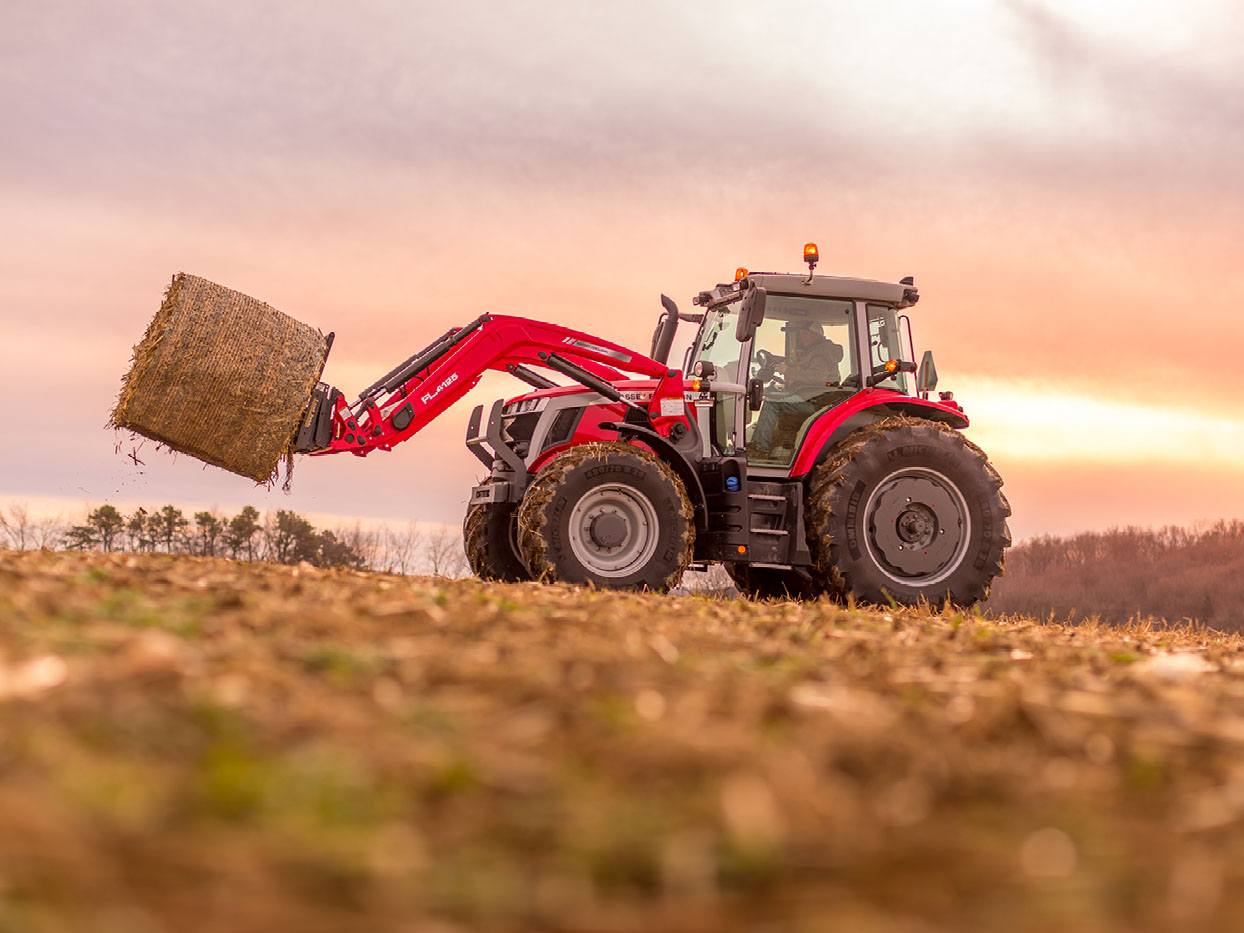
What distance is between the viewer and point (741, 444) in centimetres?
1124

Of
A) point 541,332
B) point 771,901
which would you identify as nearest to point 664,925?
point 771,901

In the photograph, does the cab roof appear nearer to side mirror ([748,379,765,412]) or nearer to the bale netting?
Answer: side mirror ([748,379,765,412])

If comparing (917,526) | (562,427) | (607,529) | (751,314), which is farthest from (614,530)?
(917,526)

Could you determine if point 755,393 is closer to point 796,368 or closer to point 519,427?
point 796,368

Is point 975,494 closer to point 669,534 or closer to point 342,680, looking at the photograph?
→ point 669,534

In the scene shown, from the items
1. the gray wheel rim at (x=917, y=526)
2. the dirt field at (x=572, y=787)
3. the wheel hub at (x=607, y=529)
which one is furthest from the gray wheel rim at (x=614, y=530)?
the dirt field at (x=572, y=787)

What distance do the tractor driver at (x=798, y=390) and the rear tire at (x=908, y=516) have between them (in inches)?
19.0

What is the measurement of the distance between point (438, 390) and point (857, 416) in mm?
3606

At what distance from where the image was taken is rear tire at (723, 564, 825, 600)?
12383 mm

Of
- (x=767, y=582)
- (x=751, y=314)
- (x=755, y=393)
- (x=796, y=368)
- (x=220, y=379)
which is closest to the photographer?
(x=220, y=379)

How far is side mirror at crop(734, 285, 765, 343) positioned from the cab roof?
0.61 meters

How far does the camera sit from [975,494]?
37.1 ft

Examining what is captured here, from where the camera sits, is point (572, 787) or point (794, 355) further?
point (794, 355)

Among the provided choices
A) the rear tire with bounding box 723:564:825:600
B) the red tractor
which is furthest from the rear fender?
the rear tire with bounding box 723:564:825:600
